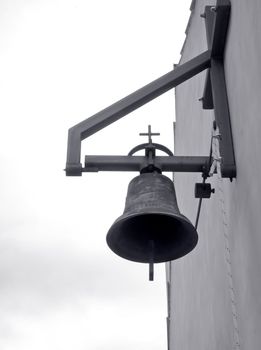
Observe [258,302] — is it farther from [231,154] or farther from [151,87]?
[151,87]

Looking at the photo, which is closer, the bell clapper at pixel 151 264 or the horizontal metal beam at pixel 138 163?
the bell clapper at pixel 151 264

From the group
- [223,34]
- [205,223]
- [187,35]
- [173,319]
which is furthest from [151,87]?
[173,319]

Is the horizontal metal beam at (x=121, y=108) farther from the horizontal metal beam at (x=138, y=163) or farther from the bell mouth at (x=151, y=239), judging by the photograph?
the bell mouth at (x=151, y=239)

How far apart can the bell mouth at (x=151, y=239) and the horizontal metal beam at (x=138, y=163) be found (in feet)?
0.95

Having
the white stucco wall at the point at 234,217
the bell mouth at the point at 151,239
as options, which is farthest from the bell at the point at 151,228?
the white stucco wall at the point at 234,217

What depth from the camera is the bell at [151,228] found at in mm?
3328

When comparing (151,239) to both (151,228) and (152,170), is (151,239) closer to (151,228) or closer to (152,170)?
(151,228)

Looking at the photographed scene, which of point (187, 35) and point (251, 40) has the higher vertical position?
point (187, 35)

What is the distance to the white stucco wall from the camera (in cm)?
301

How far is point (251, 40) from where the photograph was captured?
3.08 meters

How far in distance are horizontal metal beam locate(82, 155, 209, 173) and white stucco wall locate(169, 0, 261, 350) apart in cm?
18

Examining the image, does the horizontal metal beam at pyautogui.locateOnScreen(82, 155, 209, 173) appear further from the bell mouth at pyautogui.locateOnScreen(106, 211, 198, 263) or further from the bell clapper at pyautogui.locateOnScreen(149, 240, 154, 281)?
the bell clapper at pyautogui.locateOnScreen(149, 240, 154, 281)

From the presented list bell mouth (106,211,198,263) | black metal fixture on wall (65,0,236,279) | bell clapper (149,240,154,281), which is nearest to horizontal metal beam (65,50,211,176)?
black metal fixture on wall (65,0,236,279)

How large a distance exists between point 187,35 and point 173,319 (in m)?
4.45
